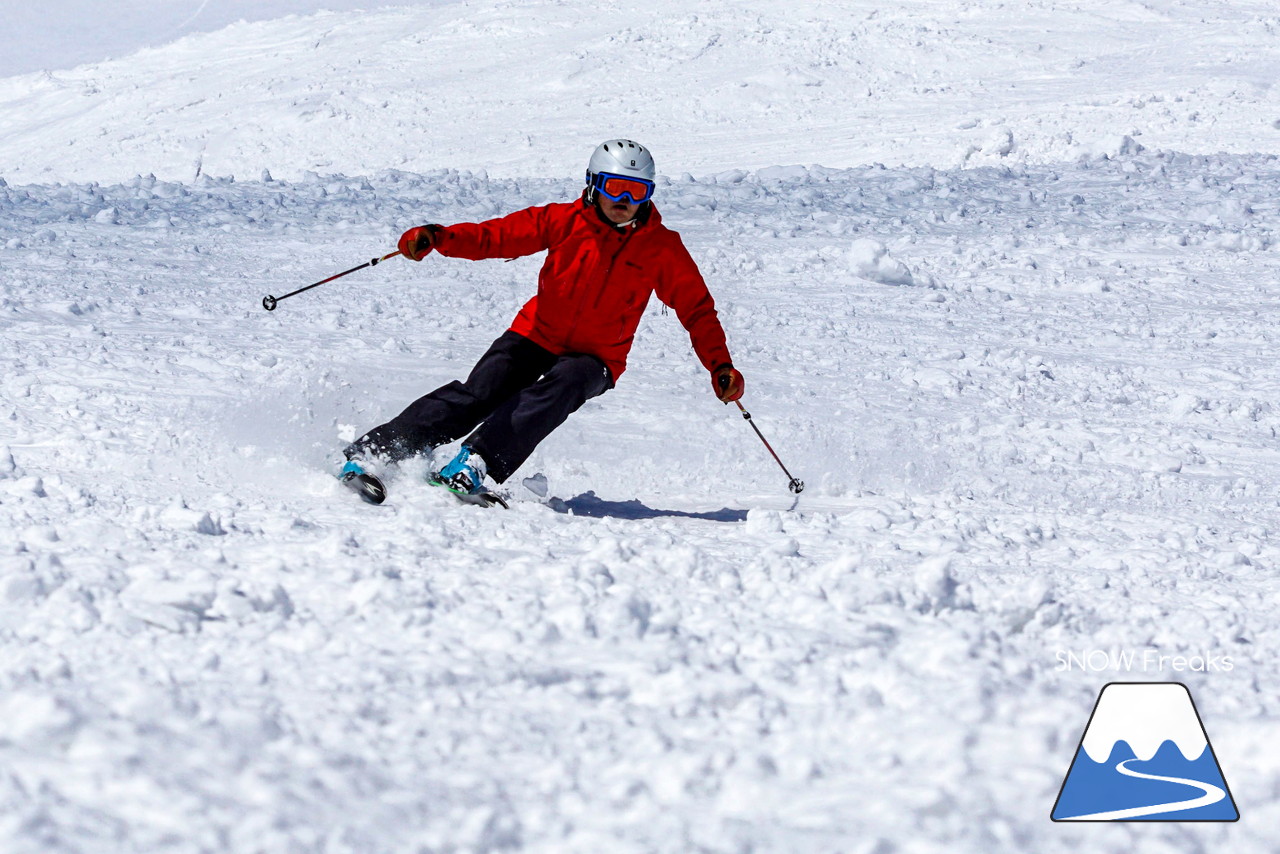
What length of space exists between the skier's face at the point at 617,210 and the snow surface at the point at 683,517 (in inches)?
51.9

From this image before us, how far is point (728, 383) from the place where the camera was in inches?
213

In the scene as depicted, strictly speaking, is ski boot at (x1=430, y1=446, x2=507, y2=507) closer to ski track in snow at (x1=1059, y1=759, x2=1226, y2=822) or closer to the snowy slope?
ski track in snow at (x1=1059, y1=759, x2=1226, y2=822)

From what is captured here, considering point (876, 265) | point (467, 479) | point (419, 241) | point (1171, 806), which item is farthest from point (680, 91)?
point (1171, 806)

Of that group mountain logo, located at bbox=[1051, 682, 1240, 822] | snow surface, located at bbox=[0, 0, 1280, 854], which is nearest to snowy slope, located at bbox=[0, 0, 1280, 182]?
snow surface, located at bbox=[0, 0, 1280, 854]

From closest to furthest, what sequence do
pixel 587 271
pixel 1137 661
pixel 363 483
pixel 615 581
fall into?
pixel 1137 661 < pixel 615 581 < pixel 363 483 < pixel 587 271

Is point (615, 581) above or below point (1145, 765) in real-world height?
above

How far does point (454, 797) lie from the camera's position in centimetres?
235

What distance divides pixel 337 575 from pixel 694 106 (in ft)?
66.4

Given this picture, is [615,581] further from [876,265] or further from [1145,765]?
[876,265]

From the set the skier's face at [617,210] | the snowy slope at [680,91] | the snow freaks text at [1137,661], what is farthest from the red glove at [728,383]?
the snowy slope at [680,91]

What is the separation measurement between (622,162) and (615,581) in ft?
7.90

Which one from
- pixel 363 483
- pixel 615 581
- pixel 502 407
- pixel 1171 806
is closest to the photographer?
pixel 1171 806

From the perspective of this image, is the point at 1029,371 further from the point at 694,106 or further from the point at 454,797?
the point at 694,106

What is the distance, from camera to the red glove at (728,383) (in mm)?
5379
